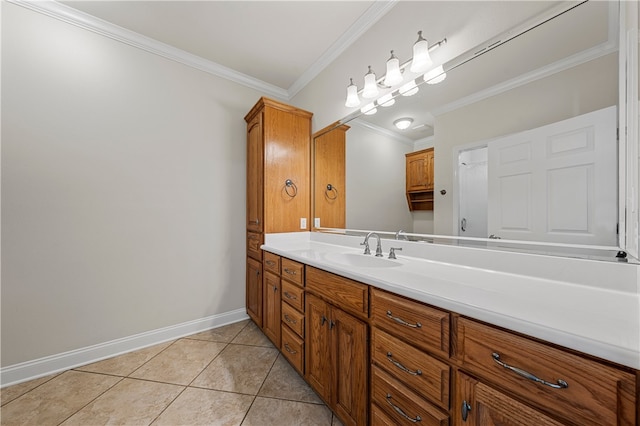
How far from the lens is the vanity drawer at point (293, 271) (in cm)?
145

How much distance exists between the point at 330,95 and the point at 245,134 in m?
1.02

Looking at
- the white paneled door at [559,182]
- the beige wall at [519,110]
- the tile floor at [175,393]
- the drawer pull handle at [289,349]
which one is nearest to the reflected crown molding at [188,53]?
the beige wall at [519,110]

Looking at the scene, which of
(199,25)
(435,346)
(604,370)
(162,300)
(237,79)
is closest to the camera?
(604,370)

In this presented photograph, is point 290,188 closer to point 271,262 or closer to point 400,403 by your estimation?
point 271,262

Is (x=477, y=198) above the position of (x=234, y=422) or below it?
above

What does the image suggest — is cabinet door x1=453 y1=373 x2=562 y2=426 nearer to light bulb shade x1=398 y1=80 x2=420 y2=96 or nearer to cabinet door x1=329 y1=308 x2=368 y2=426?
cabinet door x1=329 y1=308 x2=368 y2=426

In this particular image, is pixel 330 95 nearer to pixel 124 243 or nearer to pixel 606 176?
pixel 606 176

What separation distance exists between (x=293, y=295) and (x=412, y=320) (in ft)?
2.91

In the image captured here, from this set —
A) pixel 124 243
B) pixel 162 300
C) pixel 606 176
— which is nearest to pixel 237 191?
pixel 124 243

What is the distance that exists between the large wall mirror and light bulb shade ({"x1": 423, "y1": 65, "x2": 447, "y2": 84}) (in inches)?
1.0

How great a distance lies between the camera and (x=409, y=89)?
4.77 ft

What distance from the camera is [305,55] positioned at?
7.05 ft

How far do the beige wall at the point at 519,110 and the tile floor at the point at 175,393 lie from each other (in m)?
1.37

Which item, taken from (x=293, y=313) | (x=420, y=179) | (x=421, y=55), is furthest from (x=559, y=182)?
(x=293, y=313)
